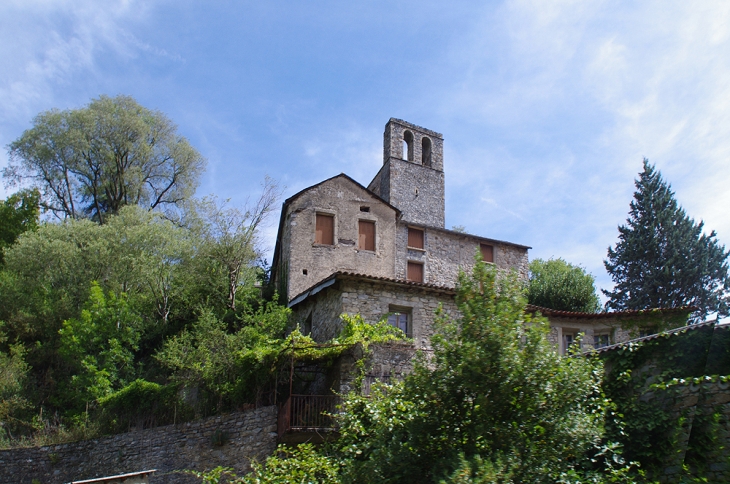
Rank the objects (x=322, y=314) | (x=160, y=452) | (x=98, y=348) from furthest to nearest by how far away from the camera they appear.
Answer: (x=98, y=348) → (x=322, y=314) → (x=160, y=452)

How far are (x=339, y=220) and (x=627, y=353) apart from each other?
14.4 m

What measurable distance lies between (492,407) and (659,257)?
19.6m

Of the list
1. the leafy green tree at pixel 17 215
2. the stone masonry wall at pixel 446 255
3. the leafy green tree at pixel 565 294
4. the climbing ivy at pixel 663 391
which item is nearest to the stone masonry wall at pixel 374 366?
the climbing ivy at pixel 663 391

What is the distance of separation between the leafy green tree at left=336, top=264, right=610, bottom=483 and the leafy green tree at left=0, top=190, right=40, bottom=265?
24551 millimetres

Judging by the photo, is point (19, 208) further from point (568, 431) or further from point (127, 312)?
point (568, 431)

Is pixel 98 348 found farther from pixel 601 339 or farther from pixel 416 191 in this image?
pixel 416 191

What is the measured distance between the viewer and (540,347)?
8.20m

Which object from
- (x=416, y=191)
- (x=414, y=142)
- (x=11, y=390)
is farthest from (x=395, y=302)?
(x=414, y=142)

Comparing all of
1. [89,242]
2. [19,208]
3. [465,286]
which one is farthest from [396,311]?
[19,208]

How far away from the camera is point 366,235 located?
23906 mm

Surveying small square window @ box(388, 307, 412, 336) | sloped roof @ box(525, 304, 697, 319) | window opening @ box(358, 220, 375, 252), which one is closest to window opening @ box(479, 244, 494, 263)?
window opening @ box(358, 220, 375, 252)

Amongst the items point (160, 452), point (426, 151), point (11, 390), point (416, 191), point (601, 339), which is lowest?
point (160, 452)

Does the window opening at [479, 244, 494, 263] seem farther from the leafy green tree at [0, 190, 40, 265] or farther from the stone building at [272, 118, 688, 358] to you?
the leafy green tree at [0, 190, 40, 265]

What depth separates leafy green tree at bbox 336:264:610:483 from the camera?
7734 millimetres
